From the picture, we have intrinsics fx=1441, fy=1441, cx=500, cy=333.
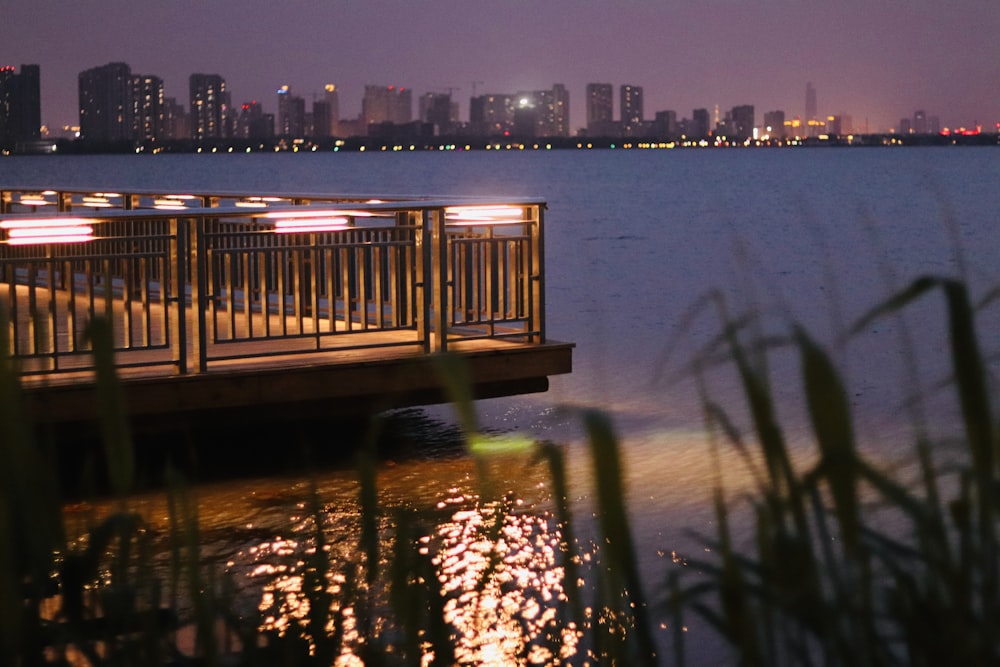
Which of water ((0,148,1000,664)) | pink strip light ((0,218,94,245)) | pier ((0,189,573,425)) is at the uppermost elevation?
pink strip light ((0,218,94,245))

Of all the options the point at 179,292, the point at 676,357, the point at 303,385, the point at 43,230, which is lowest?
the point at 676,357

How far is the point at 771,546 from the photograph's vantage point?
1913 mm

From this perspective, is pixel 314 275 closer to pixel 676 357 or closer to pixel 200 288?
pixel 200 288

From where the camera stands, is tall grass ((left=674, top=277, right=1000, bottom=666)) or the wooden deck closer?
tall grass ((left=674, top=277, right=1000, bottom=666))

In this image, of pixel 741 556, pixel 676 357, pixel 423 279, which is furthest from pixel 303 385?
pixel 676 357

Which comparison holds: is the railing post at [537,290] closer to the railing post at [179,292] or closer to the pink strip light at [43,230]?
the railing post at [179,292]

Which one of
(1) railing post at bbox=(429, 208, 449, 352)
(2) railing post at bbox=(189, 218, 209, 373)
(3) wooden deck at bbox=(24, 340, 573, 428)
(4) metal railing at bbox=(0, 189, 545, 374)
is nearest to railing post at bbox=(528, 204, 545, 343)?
(4) metal railing at bbox=(0, 189, 545, 374)

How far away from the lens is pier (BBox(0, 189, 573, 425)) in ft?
26.3

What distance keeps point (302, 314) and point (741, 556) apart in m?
7.31

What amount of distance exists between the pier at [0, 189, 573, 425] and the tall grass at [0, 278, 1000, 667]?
555 cm

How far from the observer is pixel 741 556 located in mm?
2039

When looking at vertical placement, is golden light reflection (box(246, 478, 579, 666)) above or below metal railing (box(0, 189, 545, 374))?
below

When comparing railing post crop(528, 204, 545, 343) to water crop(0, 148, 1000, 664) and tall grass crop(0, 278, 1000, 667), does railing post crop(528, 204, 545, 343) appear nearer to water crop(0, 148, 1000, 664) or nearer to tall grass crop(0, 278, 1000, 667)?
water crop(0, 148, 1000, 664)

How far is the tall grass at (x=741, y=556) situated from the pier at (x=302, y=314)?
219 inches
